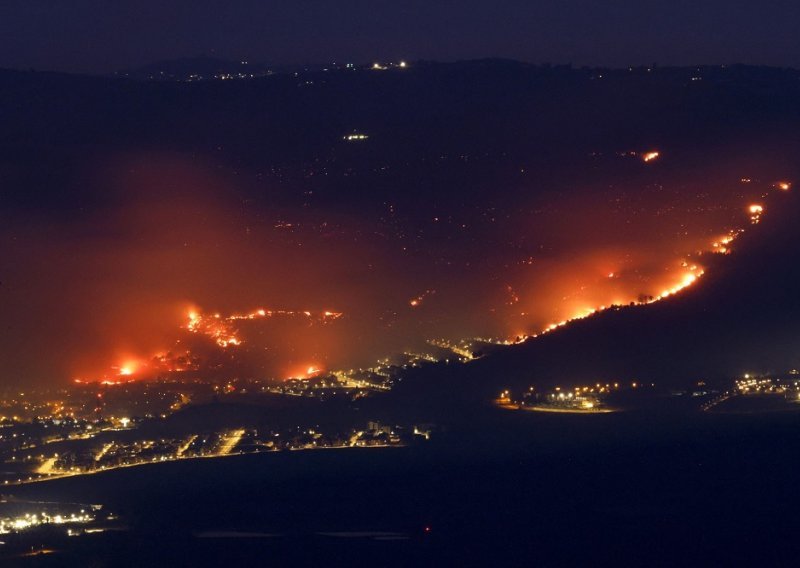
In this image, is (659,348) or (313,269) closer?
(659,348)

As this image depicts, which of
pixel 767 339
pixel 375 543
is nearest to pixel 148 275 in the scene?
pixel 767 339

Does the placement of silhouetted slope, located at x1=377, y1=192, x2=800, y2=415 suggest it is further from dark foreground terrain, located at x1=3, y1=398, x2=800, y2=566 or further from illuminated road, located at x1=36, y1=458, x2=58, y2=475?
illuminated road, located at x1=36, y1=458, x2=58, y2=475

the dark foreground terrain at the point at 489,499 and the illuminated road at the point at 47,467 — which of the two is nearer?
the dark foreground terrain at the point at 489,499

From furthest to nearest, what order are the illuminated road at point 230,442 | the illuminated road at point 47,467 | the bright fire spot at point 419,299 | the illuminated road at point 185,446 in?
→ 1. the bright fire spot at point 419,299
2. the illuminated road at point 185,446
3. the illuminated road at point 230,442
4. the illuminated road at point 47,467

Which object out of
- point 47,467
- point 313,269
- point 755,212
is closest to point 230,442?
point 47,467

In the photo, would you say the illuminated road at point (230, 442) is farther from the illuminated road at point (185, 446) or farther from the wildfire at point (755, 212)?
the wildfire at point (755, 212)

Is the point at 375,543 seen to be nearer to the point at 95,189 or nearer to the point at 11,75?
the point at 95,189

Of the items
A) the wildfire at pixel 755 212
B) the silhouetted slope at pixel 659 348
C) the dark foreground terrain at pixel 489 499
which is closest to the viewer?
the dark foreground terrain at pixel 489 499

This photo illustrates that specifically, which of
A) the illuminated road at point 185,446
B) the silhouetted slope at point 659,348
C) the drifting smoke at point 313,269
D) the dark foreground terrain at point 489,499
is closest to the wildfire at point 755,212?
the drifting smoke at point 313,269

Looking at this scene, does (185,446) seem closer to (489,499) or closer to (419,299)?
(489,499)

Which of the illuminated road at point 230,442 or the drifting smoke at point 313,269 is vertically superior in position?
the drifting smoke at point 313,269

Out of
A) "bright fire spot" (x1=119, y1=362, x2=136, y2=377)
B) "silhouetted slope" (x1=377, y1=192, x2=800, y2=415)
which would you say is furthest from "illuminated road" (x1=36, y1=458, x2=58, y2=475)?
"silhouetted slope" (x1=377, y1=192, x2=800, y2=415)
